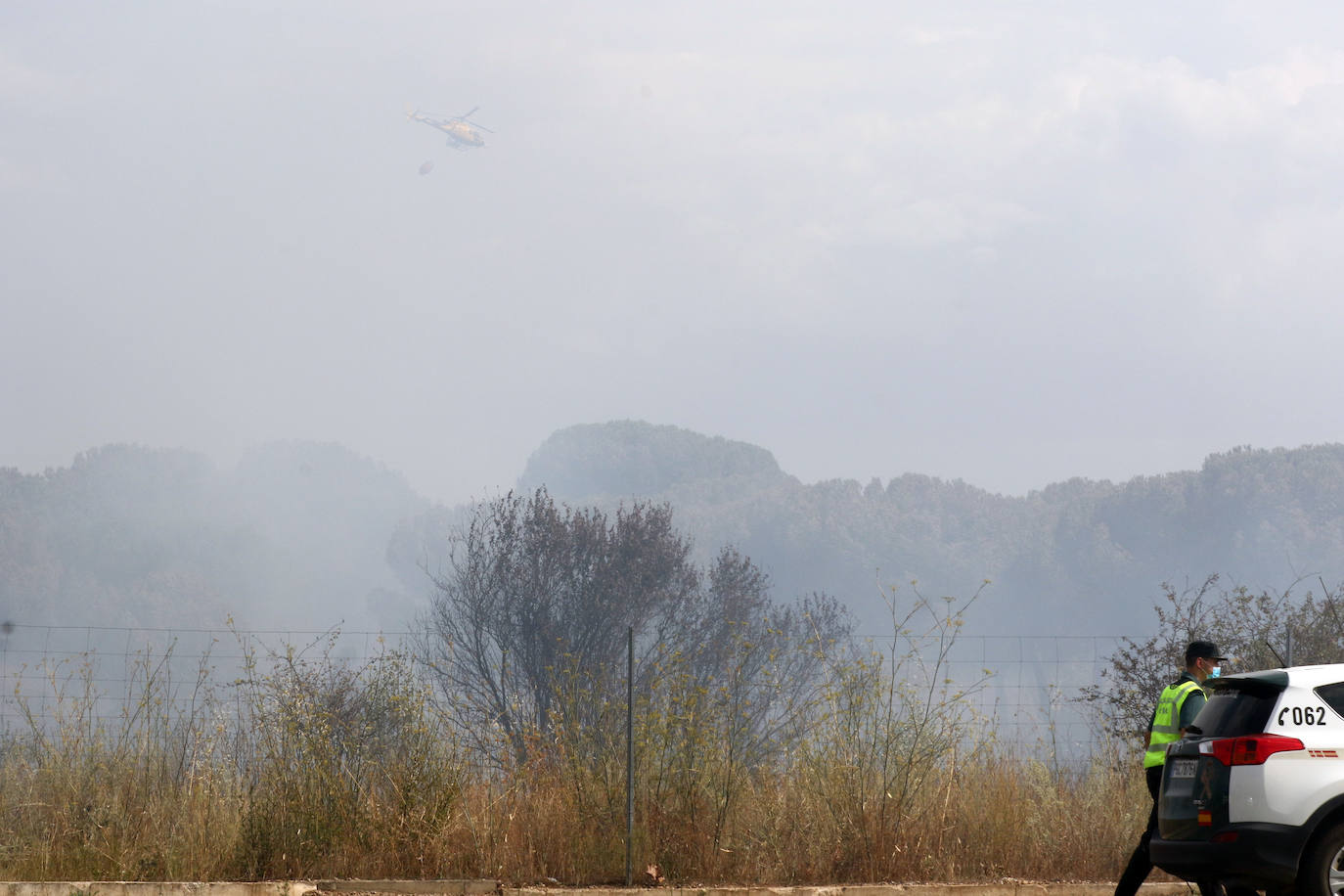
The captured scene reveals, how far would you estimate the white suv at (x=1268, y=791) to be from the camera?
24.0 ft

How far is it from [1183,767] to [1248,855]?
0.73 m

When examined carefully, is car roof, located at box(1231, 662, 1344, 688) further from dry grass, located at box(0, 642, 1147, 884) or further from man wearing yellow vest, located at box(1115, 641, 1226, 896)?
dry grass, located at box(0, 642, 1147, 884)

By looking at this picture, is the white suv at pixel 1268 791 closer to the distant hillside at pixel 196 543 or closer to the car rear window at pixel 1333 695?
the car rear window at pixel 1333 695

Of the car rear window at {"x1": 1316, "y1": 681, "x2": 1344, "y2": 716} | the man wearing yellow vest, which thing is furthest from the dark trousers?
the car rear window at {"x1": 1316, "y1": 681, "x2": 1344, "y2": 716}

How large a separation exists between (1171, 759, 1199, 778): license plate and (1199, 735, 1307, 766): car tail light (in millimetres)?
260

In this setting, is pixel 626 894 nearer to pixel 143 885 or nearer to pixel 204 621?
pixel 143 885

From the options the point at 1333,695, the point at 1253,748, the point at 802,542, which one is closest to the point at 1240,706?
the point at 1253,748

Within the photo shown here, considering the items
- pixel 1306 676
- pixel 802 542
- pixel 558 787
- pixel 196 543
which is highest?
pixel 802 542

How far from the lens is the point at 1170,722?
887 cm

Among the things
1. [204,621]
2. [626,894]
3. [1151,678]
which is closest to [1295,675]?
[626,894]

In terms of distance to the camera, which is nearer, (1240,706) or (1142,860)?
(1240,706)

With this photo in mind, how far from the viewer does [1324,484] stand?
465 feet

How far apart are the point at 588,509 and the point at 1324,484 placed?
112680mm

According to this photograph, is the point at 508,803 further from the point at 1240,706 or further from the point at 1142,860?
the point at 1240,706
